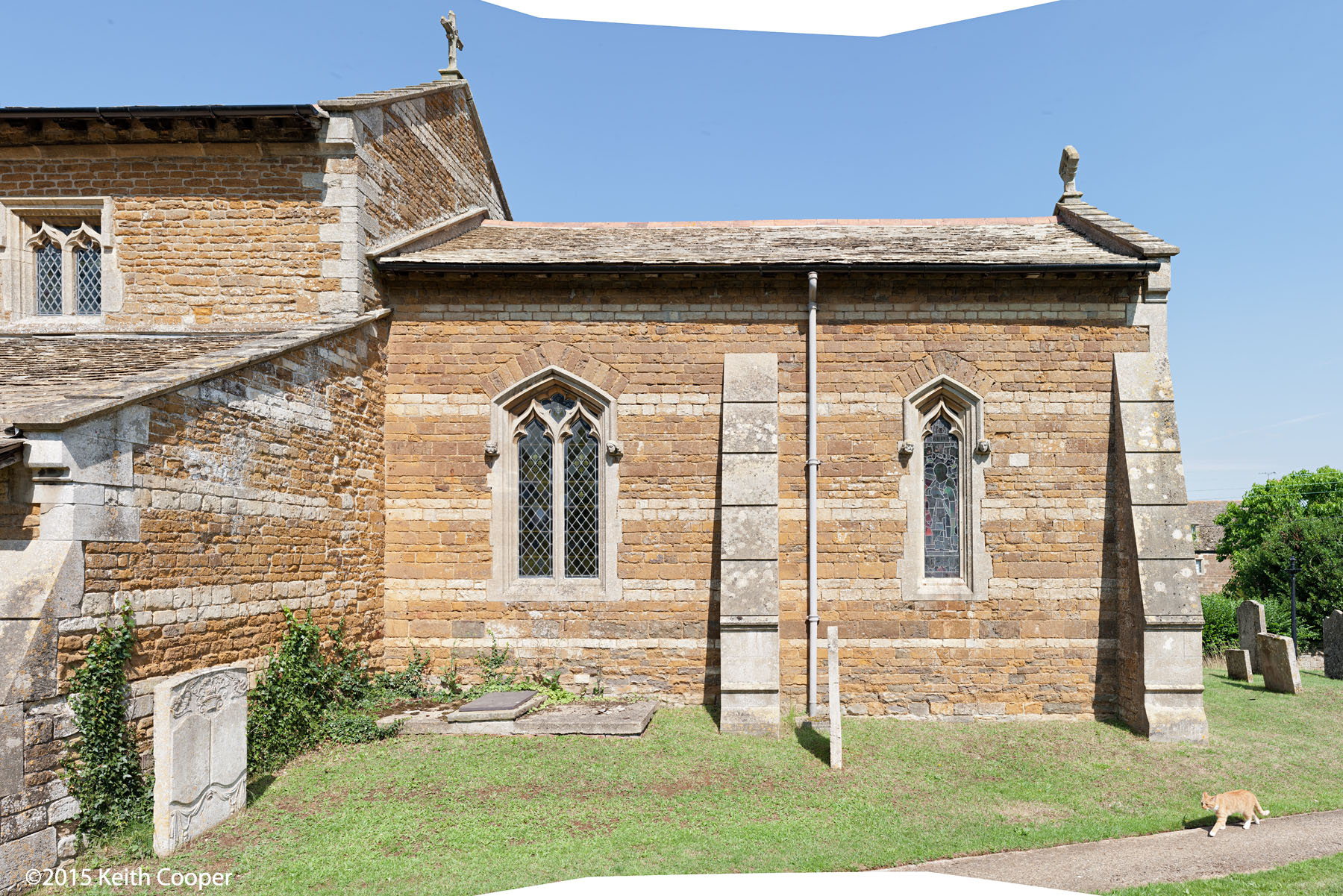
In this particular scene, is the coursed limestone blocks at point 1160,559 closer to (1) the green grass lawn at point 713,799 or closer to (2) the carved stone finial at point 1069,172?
(1) the green grass lawn at point 713,799

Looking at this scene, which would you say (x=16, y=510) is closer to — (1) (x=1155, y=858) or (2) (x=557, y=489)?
(2) (x=557, y=489)

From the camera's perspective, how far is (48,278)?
1053 centimetres

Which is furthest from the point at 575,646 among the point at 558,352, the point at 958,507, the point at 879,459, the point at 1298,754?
the point at 1298,754

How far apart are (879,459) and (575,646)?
5.09 metres

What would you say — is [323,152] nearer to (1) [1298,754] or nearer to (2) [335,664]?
(2) [335,664]

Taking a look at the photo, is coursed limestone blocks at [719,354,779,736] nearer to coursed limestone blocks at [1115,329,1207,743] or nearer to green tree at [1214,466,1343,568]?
coursed limestone blocks at [1115,329,1207,743]

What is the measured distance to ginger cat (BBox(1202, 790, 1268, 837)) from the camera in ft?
22.1

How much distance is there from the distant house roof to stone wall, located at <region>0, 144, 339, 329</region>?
46.5m

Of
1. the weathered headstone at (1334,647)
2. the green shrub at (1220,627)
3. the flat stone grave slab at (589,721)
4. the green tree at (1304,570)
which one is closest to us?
the flat stone grave slab at (589,721)

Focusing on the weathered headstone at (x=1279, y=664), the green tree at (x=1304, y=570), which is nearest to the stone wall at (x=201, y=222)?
the weathered headstone at (x=1279, y=664)

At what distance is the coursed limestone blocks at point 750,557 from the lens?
30.4 feet

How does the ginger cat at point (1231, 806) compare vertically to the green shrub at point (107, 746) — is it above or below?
below

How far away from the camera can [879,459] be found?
34.5ft

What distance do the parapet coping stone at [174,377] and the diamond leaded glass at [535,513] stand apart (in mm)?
3033
